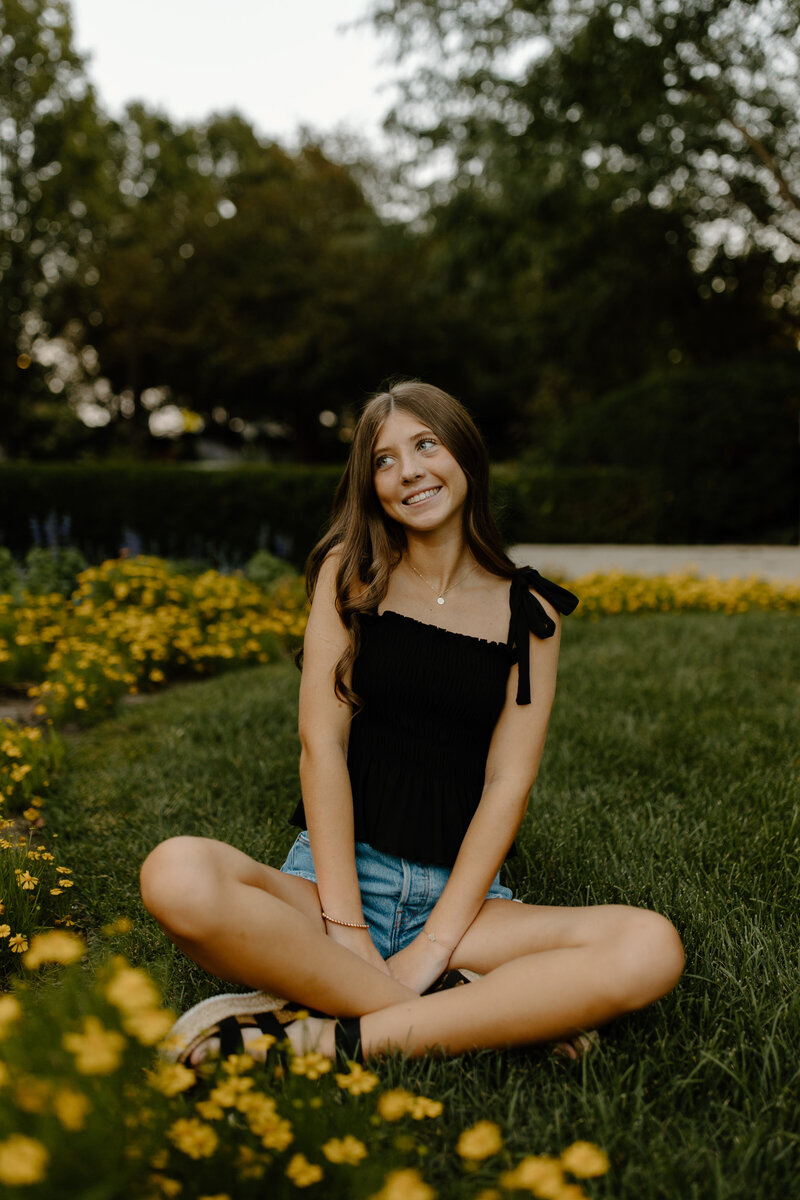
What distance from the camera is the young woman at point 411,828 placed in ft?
5.05

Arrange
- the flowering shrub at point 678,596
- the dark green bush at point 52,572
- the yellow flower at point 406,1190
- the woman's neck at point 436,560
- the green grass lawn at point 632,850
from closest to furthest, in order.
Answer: the yellow flower at point 406,1190
the green grass lawn at point 632,850
the woman's neck at point 436,560
the dark green bush at point 52,572
the flowering shrub at point 678,596

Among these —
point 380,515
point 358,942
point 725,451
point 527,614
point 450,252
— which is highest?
point 450,252

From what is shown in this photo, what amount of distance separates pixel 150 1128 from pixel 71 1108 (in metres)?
0.21

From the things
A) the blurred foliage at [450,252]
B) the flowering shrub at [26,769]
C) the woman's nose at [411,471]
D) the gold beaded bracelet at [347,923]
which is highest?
the blurred foliage at [450,252]

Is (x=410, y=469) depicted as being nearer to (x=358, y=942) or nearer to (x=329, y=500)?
(x=358, y=942)

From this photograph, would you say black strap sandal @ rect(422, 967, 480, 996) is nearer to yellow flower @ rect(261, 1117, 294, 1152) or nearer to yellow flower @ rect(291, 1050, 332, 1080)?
yellow flower @ rect(291, 1050, 332, 1080)

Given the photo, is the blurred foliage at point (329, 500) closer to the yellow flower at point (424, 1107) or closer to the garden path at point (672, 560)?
the garden path at point (672, 560)

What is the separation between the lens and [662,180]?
11.1m

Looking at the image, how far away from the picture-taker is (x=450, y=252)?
40.9 ft

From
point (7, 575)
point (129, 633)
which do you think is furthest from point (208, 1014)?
point (7, 575)

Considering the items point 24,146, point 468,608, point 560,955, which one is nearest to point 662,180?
point 468,608

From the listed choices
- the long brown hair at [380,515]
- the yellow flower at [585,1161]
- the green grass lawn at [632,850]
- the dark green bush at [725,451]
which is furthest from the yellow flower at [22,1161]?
the dark green bush at [725,451]

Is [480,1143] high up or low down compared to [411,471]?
down

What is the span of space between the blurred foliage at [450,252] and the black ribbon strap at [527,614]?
4.91ft
